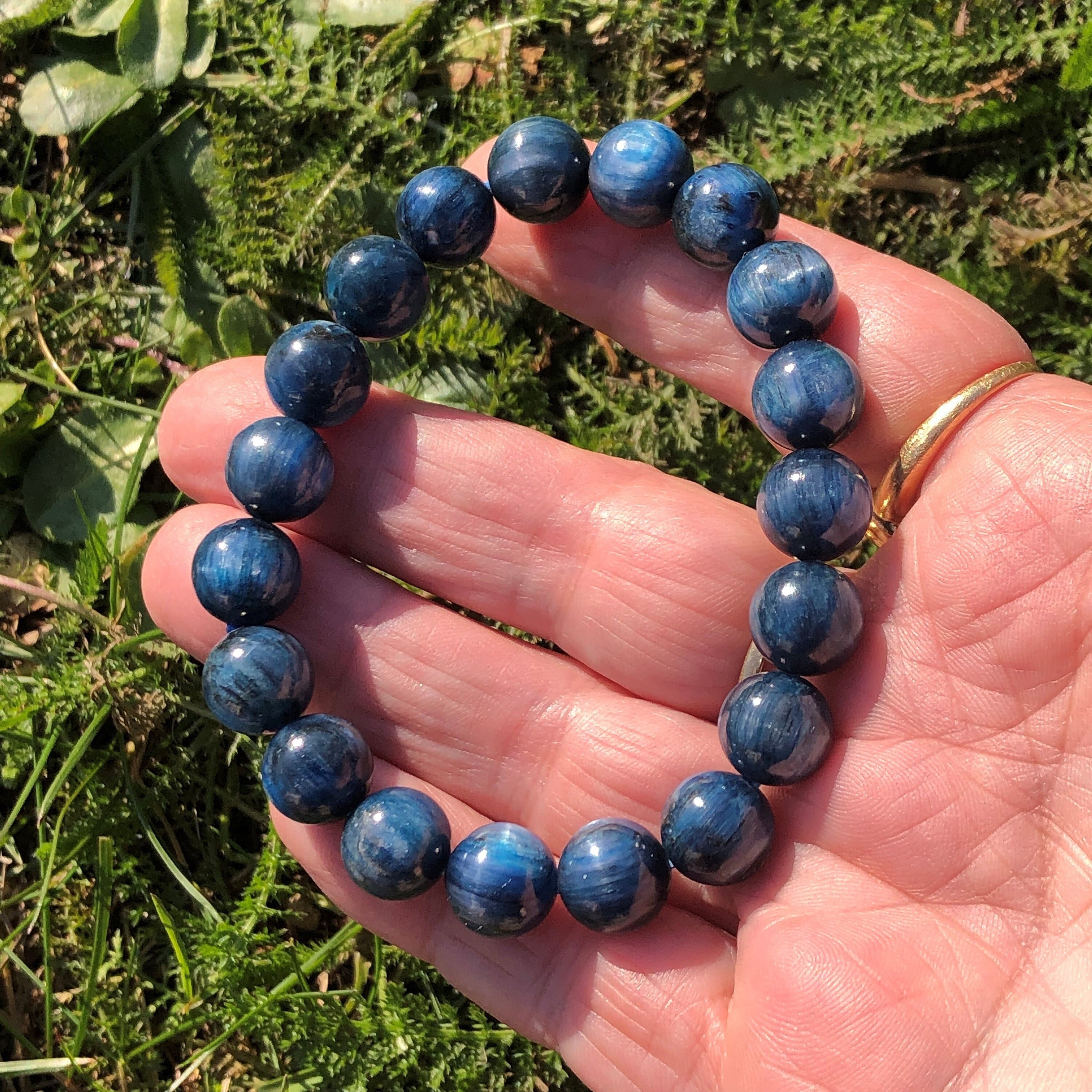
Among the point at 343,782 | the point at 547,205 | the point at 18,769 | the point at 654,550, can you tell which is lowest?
the point at 18,769

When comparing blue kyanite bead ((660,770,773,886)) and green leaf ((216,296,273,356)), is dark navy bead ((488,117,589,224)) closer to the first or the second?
green leaf ((216,296,273,356))

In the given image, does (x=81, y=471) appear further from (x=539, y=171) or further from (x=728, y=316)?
(x=728, y=316)

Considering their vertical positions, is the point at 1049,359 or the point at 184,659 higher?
the point at 1049,359

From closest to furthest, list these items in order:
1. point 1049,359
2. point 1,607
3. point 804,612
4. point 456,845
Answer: point 804,612 < point 456,845 < point 1049,359 < point 1,607

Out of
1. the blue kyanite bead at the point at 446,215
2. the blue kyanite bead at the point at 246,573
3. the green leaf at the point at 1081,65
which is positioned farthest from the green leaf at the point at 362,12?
the green leaf at the point at 1081,65

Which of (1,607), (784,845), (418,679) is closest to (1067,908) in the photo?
(784,845)

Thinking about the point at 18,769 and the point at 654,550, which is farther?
the point at 18,769

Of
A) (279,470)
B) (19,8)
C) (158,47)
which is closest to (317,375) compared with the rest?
(279,470)

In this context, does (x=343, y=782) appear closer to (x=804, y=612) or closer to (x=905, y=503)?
(x=804, y=612)
